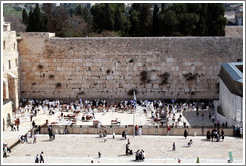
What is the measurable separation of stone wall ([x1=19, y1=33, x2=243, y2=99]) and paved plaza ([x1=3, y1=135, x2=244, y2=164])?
9.37m

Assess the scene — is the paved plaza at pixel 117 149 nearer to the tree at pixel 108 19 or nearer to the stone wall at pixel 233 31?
the tree at pixel 108 19

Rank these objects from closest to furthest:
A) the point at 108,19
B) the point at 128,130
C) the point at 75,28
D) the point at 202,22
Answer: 1. the point at 128,130
2. the point at 202,22
3. the point at 108,19
4. the point at 75,28

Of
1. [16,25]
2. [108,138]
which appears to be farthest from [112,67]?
[16,25]

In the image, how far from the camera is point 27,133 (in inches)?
837

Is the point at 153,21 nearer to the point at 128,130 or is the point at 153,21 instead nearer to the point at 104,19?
the point at 104,19

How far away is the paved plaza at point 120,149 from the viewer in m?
17.6

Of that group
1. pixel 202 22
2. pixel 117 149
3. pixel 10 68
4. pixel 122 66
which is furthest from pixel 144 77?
pixel 117 149

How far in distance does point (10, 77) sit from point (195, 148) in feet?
→ 44.6

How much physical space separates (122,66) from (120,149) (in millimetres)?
11784

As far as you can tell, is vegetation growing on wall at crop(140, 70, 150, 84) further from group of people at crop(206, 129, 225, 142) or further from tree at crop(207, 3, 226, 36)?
group of people at crop(206, 129, 225, 142)

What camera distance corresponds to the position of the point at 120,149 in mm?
19188

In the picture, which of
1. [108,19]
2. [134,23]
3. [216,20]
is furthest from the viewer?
[134,23]

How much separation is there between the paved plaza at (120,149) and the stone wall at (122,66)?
9366 millimetres

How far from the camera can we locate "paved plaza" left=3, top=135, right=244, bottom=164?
57.7 feet
